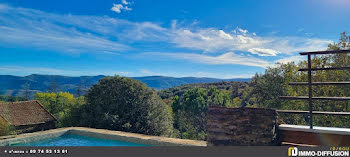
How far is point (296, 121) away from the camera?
11.8 m

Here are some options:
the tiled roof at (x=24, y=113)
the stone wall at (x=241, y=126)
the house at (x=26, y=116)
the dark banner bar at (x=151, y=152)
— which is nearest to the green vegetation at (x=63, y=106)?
the house at (x=26, y=116)

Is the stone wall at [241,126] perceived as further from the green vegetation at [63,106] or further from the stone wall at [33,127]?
the stone wall at [33,127]

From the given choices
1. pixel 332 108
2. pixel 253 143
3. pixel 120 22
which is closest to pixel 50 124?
pixel 120 22

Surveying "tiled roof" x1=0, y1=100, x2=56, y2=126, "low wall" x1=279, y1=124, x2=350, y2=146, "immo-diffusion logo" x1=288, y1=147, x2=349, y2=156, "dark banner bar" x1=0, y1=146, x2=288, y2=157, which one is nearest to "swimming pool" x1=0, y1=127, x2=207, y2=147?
"dark banner bar" x1=0, y1=146, x2=288, y2=157

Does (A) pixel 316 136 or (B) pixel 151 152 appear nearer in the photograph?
(A) pixel 316 136

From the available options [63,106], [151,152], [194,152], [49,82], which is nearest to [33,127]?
[63,106]

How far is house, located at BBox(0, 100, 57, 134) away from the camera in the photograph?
1264cm

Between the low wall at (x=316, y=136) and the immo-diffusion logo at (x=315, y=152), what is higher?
the low wall at (x=316, y=136)

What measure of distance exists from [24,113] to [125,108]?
6555mm

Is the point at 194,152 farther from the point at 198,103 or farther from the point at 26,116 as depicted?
the point at 198,103

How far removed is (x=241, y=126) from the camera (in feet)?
11.9

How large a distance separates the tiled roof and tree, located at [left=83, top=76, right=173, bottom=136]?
3911mm

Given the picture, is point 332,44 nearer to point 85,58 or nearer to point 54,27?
point 54,27

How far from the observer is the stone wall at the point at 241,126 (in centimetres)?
350
